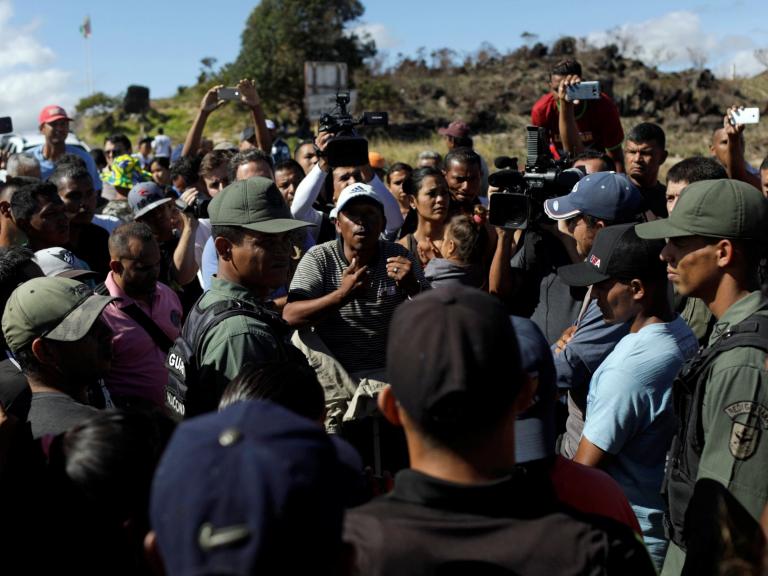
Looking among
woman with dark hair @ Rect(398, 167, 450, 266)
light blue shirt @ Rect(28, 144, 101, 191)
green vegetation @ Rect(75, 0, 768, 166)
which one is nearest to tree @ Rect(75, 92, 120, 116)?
green vegetation @ Rect(75, 0, 768, 166)

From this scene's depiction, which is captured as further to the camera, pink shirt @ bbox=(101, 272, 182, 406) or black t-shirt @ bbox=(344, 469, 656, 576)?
pink shirt @ bbox=(101, 272, 182, 406)

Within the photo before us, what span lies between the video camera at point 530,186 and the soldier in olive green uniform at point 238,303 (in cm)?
164

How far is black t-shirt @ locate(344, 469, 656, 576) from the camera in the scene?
152cm

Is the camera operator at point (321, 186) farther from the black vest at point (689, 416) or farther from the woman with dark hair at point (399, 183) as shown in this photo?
the black vest at point (689, 416)

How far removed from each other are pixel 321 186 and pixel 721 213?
3.28 meters

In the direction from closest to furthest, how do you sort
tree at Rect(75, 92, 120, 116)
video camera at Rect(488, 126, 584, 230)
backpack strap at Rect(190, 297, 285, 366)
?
backpack strap at Rect(190, 297, 285, 366), video camera at Rect(488, 126, 584, 230), tree at Rect(75, 92, 120, 116)

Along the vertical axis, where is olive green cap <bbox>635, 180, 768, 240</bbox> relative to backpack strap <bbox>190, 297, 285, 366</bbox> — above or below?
above

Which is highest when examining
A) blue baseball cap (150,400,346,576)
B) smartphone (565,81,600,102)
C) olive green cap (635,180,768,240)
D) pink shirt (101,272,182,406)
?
smartphone (565,81,600,102)

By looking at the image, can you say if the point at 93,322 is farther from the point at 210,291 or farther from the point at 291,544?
the point at 291,544

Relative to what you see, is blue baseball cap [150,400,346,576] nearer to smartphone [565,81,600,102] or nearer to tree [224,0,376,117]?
smartphone [565,81,600,102]

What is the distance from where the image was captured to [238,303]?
9.80ft

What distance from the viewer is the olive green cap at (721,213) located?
2686 mm

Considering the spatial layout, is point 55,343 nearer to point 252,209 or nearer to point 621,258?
point 252,209

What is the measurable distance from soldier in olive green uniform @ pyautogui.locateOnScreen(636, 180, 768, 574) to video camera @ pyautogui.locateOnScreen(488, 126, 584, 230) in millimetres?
1612
